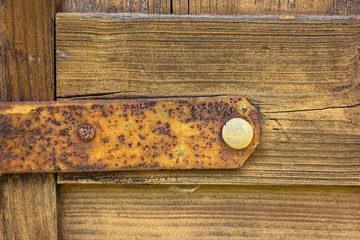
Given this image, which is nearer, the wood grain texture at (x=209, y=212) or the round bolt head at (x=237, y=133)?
the round bolt head at (x=237, y=133)

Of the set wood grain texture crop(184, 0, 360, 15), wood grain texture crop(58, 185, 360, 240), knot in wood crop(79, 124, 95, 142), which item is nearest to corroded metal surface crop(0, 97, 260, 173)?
knot in wood crop(79, 124, 95, 142)

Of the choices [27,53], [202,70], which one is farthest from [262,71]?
[27,53]

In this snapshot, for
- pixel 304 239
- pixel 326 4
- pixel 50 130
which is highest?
pixel 326 4

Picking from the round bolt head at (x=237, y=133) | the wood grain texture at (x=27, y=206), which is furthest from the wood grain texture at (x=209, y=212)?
the round bolt head at (x=237, y=133)

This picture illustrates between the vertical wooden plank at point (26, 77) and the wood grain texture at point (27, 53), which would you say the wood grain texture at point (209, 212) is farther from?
the wood grain texture at point (27, 53)

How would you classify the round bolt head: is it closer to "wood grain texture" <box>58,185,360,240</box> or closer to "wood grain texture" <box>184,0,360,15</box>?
"wood grain texture" <box>58,185,360,240</box>

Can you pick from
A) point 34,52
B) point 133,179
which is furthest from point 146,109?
point 34,52

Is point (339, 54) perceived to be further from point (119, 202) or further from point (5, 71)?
point (5, 71)
